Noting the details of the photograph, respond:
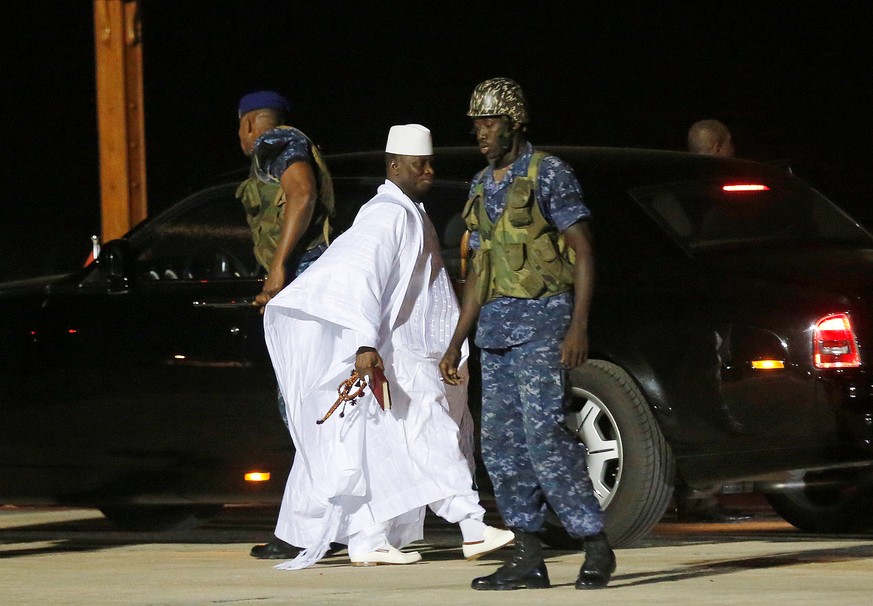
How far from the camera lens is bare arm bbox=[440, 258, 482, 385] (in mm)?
6500

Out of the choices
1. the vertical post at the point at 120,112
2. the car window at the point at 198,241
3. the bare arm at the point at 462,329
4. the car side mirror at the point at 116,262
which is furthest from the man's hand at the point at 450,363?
the vertical post at the point at 120,112

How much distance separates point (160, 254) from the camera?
8.34 m

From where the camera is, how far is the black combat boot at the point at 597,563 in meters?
6.32

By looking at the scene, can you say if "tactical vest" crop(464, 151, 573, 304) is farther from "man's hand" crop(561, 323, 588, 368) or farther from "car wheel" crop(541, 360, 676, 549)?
"car wheel" crop(541, 360, 676, 549)

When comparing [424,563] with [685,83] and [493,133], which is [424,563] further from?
[685,83]

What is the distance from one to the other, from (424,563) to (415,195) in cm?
133

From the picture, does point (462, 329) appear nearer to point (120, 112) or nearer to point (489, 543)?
point (489, 543)

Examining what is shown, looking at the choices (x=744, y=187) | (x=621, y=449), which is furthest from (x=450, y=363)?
(x=744, y=187)

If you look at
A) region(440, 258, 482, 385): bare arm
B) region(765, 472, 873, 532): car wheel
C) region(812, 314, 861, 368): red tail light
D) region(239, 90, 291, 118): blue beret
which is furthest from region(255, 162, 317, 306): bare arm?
region(765, 472, 873, 532): car wheel

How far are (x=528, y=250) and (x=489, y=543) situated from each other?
1319 millimetres

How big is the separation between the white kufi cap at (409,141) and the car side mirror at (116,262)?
4.88 ft

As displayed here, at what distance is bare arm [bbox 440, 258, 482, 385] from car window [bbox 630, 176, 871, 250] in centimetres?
141

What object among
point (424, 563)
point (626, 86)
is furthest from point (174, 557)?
point (626, 86)

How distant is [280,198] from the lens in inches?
301
